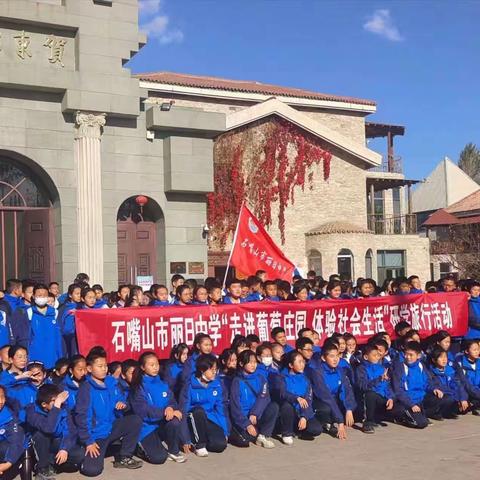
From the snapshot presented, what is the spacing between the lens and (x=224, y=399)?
7.46m

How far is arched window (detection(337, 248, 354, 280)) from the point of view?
2477 cm

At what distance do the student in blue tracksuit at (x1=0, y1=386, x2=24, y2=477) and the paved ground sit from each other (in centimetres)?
53

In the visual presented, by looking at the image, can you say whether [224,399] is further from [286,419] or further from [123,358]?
[123,358]

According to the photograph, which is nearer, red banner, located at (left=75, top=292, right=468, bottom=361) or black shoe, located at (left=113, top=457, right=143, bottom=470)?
black shoe, located at (left=113, top=457, right=143, bottom=470)

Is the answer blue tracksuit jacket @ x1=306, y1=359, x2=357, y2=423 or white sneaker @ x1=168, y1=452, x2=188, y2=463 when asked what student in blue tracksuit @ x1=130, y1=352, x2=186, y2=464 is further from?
blue tracksuit jacket @ x1=306, y1=359, x2=357, y2=423

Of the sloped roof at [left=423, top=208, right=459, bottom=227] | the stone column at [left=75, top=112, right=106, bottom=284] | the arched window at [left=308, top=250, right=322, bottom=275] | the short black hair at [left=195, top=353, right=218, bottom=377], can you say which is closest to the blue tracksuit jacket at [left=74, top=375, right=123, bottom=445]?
the short black hair at [left=195, top=353, right=218, bottom=377]

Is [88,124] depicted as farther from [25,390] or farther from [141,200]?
[25,390]

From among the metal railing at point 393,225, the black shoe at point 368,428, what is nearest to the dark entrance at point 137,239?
the black shoe at point 368,428

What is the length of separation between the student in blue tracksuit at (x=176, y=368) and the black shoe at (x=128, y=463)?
36.3 inches

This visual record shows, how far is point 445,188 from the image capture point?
162 feet

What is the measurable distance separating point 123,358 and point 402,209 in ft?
98.4

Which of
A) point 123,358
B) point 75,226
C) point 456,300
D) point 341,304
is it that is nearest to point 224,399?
point 123,358

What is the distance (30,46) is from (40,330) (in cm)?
778

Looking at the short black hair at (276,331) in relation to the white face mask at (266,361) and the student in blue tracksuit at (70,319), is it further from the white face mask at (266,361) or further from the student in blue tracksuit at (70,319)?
the student in blue tracksuit at (70,319)
